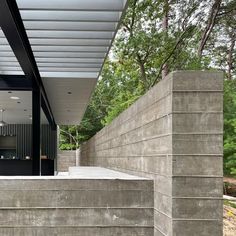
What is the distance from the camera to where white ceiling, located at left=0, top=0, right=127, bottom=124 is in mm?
4441

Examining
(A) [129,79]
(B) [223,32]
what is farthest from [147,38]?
(B) [223,32]

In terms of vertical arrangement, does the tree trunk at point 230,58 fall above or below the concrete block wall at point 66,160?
above

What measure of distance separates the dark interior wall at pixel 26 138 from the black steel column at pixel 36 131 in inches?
391

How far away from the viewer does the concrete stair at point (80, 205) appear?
3223mm

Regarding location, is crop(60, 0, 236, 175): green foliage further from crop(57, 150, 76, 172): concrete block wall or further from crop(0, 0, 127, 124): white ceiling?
crop(57, 150, 76, 172): concrete block wall

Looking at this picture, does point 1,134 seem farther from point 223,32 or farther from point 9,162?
point 223,32

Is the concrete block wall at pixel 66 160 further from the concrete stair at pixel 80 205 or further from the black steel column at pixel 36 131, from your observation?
the concrete stair at pixel 80 205

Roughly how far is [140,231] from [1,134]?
16.5 metres

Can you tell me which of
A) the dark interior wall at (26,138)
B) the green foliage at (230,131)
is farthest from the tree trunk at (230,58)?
the dark interior wall at (26,138)

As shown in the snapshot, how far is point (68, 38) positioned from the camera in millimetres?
5445

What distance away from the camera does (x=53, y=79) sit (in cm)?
788

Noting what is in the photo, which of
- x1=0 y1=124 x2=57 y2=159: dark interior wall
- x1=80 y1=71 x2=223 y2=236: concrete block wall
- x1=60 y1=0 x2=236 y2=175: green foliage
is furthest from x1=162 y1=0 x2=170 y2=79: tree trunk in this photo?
x1=80 y1=71 x2=223 y2=236: concrete block wall

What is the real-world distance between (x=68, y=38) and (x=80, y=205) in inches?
115

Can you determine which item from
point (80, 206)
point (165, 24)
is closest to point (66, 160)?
point (165, 24)
